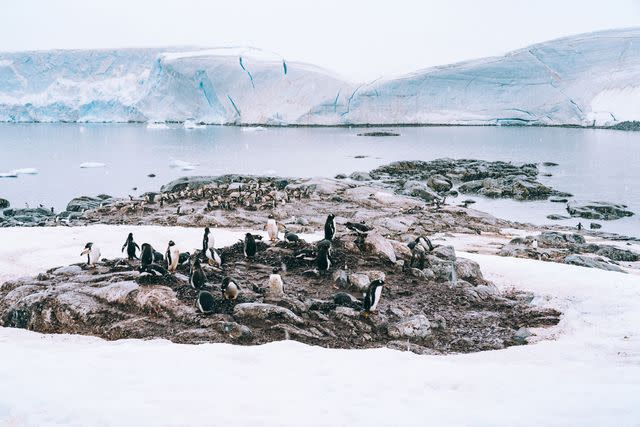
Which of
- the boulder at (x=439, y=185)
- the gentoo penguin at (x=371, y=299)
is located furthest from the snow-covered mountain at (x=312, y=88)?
the gentoo penguin at (x=371, y=299)

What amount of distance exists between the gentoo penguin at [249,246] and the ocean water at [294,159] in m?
15.0

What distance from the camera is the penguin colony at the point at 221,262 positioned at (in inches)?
274

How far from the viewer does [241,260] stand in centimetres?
906

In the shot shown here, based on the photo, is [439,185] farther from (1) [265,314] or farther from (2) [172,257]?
(1) [265,314]

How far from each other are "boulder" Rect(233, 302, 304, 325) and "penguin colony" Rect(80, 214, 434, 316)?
1.22 feet

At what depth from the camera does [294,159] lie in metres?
45.9

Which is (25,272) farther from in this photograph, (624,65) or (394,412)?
(624,65)

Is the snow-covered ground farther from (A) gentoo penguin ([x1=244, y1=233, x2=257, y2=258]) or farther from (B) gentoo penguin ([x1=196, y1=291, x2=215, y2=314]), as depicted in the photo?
(A) gentoo penguin ([x1=244, y1=233, x2=257, y2=258])

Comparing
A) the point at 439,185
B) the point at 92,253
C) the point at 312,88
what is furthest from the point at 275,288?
the point at 312,88

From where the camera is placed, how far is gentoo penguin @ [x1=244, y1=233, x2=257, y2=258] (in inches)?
357

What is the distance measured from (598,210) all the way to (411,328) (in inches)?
739

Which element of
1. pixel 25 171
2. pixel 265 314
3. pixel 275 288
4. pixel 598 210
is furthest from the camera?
pixel 25 171

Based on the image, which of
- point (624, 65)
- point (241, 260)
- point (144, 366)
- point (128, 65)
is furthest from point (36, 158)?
point (624, 65)

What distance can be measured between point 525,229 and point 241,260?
1228 cm
